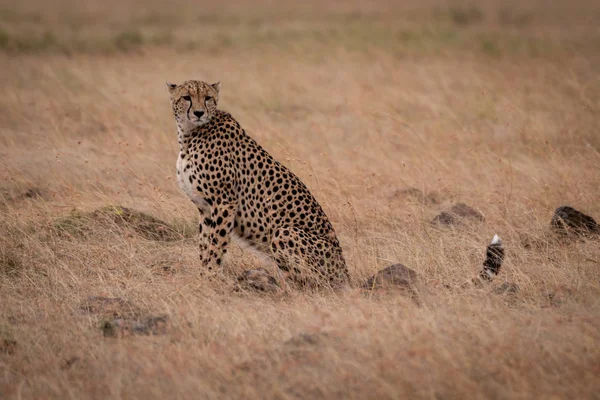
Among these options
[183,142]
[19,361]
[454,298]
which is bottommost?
[19,361]

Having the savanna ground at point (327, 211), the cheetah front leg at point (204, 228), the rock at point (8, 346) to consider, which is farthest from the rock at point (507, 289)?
the rock at point (8, 346)

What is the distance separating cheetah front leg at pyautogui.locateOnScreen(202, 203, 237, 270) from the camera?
5.35 meters

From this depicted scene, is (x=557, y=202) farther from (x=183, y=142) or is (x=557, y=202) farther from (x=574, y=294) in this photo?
(x=183, y=142)

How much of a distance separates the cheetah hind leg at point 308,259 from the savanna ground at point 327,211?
12 centimetres

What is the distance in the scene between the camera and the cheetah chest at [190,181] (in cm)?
538

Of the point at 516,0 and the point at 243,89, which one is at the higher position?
the point at 516,0

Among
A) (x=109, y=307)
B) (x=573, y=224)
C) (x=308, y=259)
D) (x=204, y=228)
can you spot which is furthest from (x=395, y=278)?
(x=573, y=224)

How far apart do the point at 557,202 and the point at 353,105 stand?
406 centimetres

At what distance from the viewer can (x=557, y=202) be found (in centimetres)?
712

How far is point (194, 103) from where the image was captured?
17.9 ft

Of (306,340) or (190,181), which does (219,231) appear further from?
(306,340)

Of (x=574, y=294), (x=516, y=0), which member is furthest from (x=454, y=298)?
(x=516, y=0)

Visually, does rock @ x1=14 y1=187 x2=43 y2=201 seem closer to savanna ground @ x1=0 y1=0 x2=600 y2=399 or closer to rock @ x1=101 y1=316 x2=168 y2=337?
savanna ground @ x1=0 y1=0 x2=600 y2=399

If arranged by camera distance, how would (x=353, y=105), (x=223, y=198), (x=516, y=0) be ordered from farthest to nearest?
(x=516, y=0)
(x=353, y=105)
(x=223, y=198)
